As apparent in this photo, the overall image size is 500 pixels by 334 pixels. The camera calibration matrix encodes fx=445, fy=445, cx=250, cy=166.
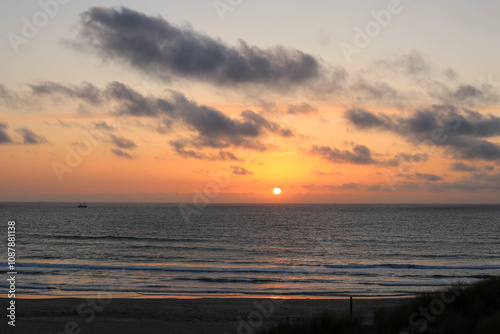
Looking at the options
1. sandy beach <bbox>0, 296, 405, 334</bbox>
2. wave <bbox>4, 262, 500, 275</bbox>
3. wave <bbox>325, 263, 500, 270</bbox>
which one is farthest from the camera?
wave <bbox>325, 263, 500, 270</bbox>

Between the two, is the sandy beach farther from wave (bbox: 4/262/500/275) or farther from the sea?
wave (bbox: 4/262/500/275)

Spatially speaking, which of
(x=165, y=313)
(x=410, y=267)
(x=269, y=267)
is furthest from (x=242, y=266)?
(x=165, y=313)

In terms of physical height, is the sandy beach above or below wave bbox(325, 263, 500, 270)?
above

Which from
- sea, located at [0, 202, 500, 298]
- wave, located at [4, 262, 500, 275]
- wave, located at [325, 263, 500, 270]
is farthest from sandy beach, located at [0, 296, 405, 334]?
wave, located at [325, 263, 500, 270]

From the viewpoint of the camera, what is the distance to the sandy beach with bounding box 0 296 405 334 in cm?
2036

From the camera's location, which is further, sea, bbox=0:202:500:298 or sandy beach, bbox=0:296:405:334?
sea, bbox=0:202:500:298

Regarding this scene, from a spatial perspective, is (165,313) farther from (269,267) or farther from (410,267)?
(410,267)

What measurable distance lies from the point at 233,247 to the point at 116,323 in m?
36.2

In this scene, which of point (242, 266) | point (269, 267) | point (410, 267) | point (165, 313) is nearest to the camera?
point (165, 313)

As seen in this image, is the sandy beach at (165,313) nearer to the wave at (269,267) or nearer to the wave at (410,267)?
the wave at (269,267)

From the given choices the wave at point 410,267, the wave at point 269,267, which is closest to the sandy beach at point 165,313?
the wave at point 269,267

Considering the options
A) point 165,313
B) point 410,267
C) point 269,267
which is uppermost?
point 165,313

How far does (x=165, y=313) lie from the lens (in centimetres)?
2328

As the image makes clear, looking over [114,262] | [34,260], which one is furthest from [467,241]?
[34,260]
